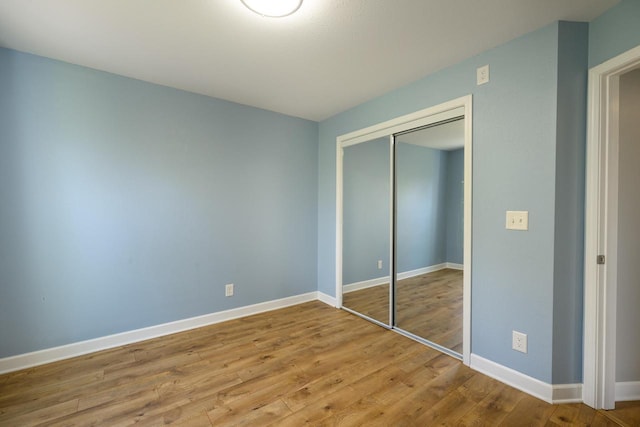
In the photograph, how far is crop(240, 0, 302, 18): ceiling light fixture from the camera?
151 centimetres

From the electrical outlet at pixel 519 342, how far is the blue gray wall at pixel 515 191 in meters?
0.04

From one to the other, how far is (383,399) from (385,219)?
1.80 m

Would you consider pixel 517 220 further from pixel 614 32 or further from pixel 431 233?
pixel 614 32

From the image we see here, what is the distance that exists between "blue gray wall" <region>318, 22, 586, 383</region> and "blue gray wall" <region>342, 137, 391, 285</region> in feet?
3.90

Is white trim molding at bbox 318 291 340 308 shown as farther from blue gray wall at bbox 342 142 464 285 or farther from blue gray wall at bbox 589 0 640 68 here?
blue gray wall at bbox 589 0 640 68

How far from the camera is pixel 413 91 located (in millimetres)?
2549

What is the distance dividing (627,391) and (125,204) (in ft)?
13.5

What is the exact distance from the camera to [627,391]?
1.74 metres

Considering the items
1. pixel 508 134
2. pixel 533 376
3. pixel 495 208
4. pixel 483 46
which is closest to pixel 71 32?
pixel 483 46

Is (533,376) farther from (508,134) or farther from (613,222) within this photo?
(508,134)

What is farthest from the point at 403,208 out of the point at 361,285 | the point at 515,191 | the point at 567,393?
the point at 567,393

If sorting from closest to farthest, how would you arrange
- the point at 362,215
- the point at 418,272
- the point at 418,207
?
1. the point at 418,207
2. the point at 418,272
3. the point at 362,215

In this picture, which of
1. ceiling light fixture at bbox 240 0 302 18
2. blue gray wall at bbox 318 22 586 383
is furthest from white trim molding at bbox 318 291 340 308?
ceiling light fixture at bbox 240 0 302 18

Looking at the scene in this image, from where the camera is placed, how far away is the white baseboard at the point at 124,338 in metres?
2.08
